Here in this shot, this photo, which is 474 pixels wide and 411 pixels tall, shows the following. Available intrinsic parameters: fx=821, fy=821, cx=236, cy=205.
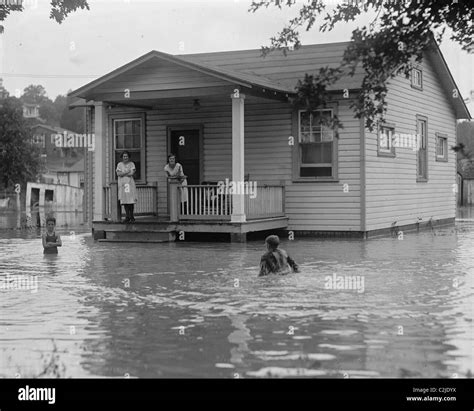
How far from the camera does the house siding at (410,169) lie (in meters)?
22.1

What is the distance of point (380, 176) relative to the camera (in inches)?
882

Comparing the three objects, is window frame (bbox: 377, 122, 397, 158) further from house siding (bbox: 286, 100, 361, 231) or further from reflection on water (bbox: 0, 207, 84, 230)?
reflection on water (bbox: 0, 207, 84, 230)

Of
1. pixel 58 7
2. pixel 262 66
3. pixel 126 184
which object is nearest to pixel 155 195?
pixel 126 184

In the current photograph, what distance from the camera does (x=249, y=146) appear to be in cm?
2219

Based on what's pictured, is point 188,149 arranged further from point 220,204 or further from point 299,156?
point 299,156

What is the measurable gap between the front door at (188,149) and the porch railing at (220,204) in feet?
5.02

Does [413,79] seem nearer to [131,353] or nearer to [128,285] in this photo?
[128,285]

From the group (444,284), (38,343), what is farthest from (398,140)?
(38,343)

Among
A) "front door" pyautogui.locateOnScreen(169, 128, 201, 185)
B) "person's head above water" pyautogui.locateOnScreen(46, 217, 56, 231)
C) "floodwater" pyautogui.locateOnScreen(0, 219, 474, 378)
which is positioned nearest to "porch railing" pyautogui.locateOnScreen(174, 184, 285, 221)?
"front door" pyautogui.locateOnScreen(169, 128, 201, 185)

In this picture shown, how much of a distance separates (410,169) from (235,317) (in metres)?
16.8

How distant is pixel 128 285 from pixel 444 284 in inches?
180

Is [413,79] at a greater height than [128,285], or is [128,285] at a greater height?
[413,79]
